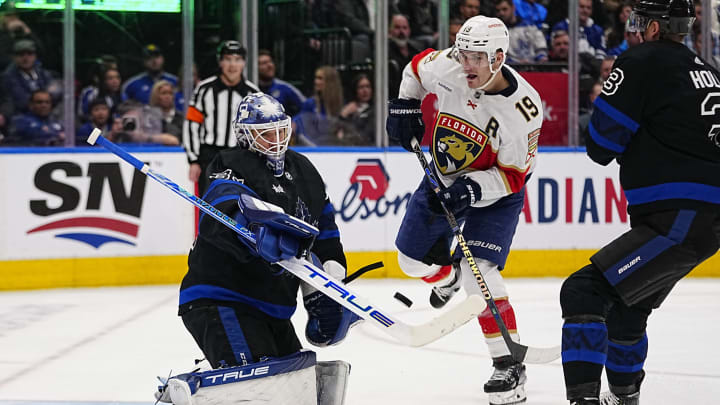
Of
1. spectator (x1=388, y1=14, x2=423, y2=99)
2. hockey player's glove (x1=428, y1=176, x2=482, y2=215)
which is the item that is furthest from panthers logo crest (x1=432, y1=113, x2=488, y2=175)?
spectator (x1=388, y1=14, x2=423, y2=99)

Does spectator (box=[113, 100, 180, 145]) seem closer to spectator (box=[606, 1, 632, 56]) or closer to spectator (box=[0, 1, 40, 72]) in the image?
spectator (box=[0, 1, 40, 72])

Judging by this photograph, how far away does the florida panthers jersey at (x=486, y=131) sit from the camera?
333 centimetres

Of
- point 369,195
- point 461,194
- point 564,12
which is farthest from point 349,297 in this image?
point 564,12

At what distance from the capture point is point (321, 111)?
21.3ft

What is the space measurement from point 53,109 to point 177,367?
2.69 meters

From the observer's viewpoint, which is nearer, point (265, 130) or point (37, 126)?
point (265, 130)

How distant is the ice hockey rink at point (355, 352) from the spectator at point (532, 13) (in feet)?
6.10

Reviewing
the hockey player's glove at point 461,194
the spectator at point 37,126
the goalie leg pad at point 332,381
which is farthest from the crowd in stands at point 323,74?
the goalie leg pad at point 332,381

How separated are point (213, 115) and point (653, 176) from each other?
10.5 feet

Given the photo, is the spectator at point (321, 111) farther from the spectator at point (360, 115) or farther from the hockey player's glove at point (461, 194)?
the hockey player's glove at point (461, 194)

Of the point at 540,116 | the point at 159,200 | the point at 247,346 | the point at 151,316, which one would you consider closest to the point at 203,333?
the point at 247,346

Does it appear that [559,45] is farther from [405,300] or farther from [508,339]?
[405,300]

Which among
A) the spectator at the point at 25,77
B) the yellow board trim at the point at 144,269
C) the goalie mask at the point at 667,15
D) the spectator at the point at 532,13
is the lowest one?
the yellow board trim at the point at 144,269

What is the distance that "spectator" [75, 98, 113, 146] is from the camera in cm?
605
